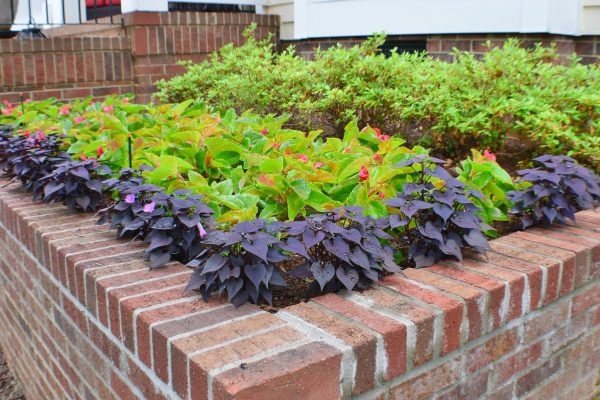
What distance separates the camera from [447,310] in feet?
5.54

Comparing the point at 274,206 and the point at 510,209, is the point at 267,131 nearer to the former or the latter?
the point at 274,206

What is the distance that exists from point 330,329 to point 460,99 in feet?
6.72

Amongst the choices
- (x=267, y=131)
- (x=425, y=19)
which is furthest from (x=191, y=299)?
(x=425, y=19)

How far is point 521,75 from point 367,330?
7.32ft

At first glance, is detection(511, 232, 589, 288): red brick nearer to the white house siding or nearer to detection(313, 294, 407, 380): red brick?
detection(313, 294, 407, 380): red brick

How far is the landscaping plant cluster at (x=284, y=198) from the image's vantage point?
70.6 inches

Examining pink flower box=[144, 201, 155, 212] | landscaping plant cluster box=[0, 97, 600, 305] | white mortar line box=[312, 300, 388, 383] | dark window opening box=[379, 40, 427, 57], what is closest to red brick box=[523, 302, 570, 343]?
landscaping plant cluster box=[0, 97, 600, 305]

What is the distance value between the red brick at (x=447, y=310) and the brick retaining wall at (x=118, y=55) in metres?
5.07

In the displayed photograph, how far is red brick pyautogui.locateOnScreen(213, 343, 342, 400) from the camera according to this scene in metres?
1.31

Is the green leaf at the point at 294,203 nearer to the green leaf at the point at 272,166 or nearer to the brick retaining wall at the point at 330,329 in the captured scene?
the green leaf at the point at 272,166

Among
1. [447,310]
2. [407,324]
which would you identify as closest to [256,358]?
[407,324]

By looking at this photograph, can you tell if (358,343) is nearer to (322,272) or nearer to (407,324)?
(407,324)

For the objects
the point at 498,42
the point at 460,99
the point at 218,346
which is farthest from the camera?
the point at 498,42

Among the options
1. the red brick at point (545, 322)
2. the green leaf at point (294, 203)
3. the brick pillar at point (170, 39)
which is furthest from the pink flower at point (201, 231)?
the brick pillar at point (170, 39)
